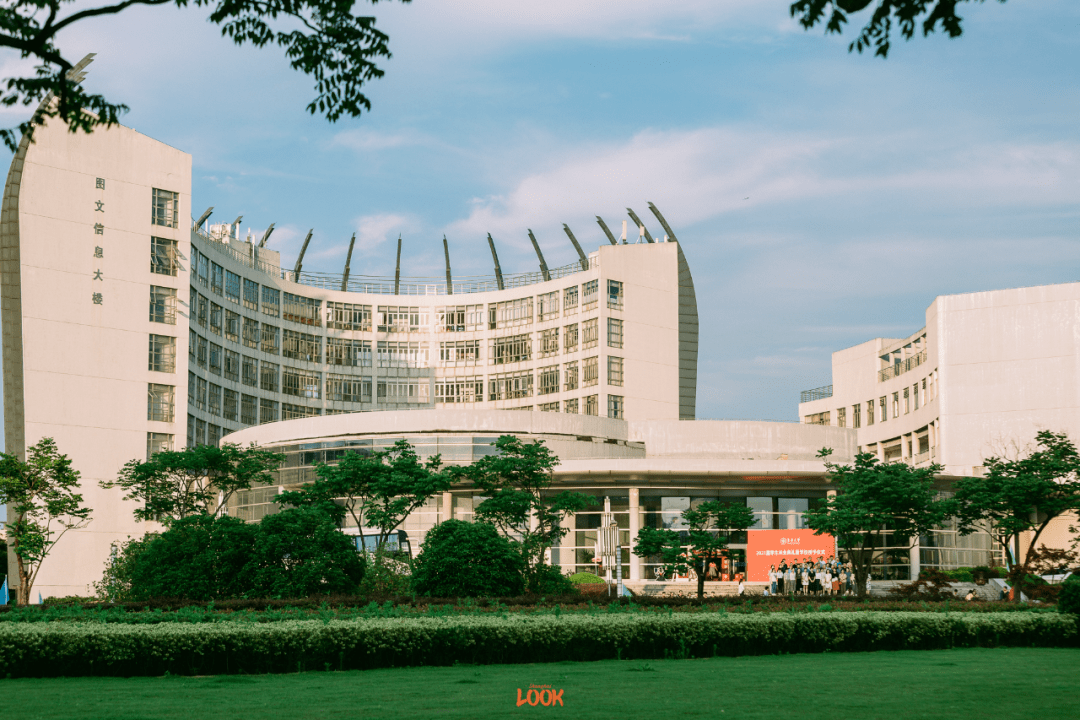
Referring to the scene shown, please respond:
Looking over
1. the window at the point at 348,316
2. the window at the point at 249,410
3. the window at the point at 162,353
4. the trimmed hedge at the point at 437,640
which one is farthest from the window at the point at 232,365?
the trimmed hedge at the point at 437,640

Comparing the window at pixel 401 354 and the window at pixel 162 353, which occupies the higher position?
the window at pixel 401 354

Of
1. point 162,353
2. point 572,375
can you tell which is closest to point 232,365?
point 162,353

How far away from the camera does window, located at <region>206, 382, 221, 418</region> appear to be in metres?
71.4

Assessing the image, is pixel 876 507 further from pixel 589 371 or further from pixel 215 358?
pixel 215 358

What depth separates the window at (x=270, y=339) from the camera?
8038 cm

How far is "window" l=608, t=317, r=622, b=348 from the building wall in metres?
28.3

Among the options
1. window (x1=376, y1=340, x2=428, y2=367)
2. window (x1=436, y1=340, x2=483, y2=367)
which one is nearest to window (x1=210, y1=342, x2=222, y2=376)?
window (x1=376, y1=340, x2=428, y2=367)

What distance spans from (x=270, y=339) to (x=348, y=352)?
699 cm

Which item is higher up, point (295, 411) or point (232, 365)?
point (232, 365)

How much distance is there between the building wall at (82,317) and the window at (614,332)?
92.8ft

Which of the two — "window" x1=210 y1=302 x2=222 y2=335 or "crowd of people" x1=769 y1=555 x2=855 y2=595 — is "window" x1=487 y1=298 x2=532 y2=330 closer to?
"window" x1=210 y1=302 x2=222 y2=335

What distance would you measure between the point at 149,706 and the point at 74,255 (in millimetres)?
54128

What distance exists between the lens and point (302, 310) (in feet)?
278

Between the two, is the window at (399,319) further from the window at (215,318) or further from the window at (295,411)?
the window at (215,318)
